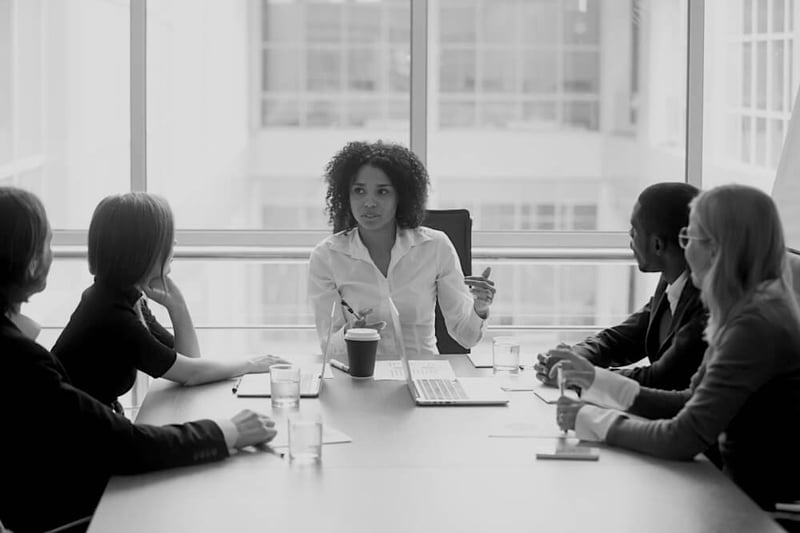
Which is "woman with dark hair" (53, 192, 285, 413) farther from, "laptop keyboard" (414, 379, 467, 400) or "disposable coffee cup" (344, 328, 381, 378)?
"laptop keyboard" (414, 379, 467, 400)

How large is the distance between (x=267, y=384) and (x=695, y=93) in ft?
10.1

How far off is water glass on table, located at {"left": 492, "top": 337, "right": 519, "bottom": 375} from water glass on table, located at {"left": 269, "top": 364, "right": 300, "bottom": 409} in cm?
63

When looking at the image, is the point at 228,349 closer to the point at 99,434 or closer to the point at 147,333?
the point at 147,333

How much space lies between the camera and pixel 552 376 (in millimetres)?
2807

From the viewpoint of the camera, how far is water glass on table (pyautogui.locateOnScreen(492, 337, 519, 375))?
9.93ft

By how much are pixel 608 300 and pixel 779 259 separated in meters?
3.05

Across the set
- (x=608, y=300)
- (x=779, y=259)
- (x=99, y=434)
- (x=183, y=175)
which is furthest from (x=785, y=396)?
(x=183, y=175)

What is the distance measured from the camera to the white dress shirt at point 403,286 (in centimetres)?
357

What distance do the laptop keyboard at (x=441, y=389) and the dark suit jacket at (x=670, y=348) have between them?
1.40 feet

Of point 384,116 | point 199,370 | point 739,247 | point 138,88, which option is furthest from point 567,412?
point 138,88

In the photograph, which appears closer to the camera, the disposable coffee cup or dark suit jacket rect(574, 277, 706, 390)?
dark suit jacket rect(574, 277, 706, 390)

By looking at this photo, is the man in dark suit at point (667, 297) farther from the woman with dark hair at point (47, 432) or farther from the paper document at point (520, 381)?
the woman with dark hair at point (47, 432)

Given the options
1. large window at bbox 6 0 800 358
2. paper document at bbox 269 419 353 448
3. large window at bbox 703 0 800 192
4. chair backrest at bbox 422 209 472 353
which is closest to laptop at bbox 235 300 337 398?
paper document at bbox 269 419 353 448

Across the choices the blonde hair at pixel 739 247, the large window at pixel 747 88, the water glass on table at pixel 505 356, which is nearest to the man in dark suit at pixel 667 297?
the water glass on table at pixel 505 356
